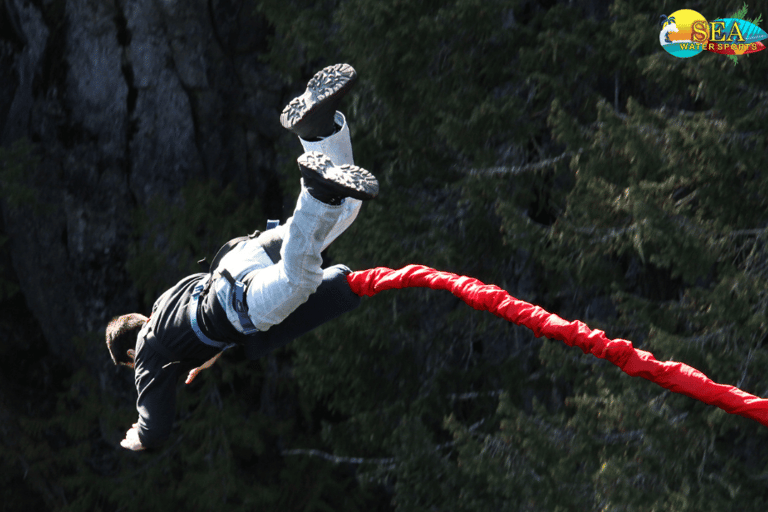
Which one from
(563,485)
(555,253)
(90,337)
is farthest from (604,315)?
(90,337)

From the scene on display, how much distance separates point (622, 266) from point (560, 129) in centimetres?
169

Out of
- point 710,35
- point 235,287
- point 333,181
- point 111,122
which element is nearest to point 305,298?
point 235,287

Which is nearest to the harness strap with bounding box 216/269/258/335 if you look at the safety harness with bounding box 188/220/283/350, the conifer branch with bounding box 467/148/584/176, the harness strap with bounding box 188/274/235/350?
the safety harness with bounding box 188/220/283/350

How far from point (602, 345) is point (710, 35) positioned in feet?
10.8

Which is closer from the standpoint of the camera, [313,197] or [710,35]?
[313,197]

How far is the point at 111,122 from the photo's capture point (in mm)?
10031

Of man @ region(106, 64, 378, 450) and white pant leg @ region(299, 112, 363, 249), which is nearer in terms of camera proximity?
man @ region(106, 64, 378, 450)

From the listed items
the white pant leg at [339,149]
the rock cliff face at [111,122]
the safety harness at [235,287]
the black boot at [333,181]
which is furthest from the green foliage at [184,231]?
the black boot at [333,181]

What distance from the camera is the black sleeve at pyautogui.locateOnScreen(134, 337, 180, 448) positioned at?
3.56 metres

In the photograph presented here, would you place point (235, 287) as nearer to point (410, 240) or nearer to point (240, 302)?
point (240, 302)

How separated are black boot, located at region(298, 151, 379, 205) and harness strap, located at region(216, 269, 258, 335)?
0.70m

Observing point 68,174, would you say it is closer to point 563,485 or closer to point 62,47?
point 62,47

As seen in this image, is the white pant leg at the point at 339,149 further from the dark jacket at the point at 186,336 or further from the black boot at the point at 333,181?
the black boot at the point at 333,181

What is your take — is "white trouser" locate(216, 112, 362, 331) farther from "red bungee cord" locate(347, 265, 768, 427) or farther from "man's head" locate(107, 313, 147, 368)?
"man's head" locate(107, 313, 147, 368)
